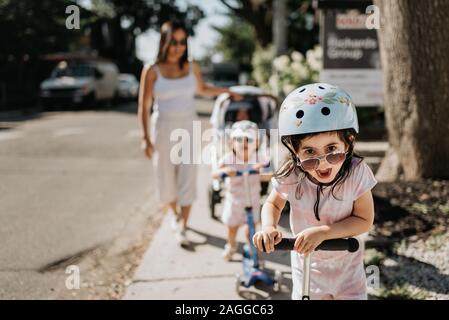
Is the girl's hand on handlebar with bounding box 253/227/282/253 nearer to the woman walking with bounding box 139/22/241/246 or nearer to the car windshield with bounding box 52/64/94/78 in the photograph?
the woman walking with bounding box 139/22/241/246

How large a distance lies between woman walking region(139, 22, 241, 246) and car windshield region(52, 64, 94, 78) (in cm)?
2058

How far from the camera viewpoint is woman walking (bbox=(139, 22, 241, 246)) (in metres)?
5.14

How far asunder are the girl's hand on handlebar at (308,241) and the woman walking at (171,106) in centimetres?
313

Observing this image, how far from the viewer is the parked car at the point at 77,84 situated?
78.8 ft

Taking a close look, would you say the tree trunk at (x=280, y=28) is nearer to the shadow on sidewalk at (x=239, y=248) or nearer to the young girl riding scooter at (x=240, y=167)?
the shadow on sidewalk at (x=239, y=248)

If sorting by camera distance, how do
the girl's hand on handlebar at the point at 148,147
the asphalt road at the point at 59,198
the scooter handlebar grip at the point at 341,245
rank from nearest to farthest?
the scooter handlebar grip at the point at 341,245 → the asphalt road at the point at 59,198 → the girl's hand on handlebar at the point at 148,147

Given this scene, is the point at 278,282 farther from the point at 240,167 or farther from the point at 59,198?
the point at 59,198

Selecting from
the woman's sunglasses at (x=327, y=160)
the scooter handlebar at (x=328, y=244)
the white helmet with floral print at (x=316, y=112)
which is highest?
the white helmet with floral print at (x=316, y=112)

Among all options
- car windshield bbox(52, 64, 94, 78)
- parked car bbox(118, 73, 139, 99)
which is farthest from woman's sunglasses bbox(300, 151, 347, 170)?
parked car bbox(118, 73, 139, 99)

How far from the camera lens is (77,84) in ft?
79.1

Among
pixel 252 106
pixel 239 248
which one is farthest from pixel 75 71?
pixel 239 248

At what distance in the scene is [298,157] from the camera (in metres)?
2.51

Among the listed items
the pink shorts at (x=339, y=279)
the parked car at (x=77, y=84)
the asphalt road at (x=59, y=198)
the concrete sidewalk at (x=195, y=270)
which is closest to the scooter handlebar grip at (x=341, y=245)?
the pink shorts at (x=339, y=279)
